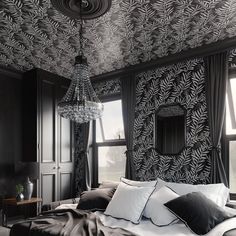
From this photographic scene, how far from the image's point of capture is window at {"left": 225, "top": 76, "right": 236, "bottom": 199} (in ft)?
12.6

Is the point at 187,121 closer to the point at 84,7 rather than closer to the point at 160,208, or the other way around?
the point at 160,208

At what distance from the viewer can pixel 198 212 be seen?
279cm

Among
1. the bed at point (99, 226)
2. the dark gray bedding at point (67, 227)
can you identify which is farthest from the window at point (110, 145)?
the dark gray bedding at point (67, 227)

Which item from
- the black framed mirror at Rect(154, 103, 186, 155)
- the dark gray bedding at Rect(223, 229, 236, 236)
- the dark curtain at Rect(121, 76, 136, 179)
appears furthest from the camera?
the dark curtain at Rect(121, 76, 136, 179)

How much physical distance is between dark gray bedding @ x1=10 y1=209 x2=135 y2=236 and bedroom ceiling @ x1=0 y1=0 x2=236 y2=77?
2281mm

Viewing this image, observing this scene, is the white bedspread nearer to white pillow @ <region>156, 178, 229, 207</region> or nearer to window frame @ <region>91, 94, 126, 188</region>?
white pillow @ <region>156, 178, 229, 207</region>

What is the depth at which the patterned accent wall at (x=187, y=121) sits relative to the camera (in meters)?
4.02

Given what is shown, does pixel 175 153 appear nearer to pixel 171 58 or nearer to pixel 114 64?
pixel 171 58

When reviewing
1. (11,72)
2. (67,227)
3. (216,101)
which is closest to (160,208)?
(67,227)

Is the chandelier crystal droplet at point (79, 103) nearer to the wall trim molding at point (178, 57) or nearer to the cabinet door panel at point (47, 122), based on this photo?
the wall trim molding at point (178, 57)

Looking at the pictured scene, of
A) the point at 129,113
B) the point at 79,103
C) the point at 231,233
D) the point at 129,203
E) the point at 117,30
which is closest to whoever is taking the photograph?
the point at 231,233

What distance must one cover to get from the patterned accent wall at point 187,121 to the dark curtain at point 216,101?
120mm

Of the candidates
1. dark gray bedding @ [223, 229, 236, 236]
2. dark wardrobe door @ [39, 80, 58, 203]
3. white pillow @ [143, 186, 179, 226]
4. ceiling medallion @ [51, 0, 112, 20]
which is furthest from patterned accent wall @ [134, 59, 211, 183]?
ceiling medallion @ [51, 0, 112, 20]

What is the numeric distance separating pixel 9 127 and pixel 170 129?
9.58ft
